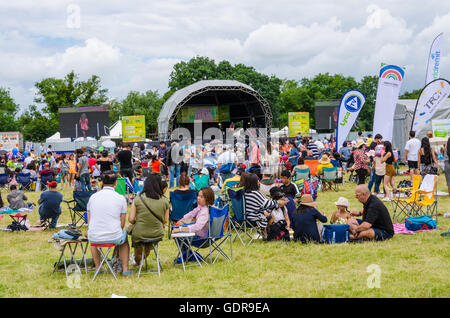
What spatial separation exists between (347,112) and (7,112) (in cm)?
4941

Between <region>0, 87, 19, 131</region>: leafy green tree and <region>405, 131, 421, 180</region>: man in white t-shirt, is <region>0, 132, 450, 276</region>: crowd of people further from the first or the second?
<region>0, 87, 19, 131</region>: leafy green tree

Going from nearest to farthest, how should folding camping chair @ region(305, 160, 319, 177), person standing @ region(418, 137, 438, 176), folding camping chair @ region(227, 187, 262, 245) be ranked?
1. folding camping chair @ region(227, 187, 262, 245)
2. person standing @ region(418, 137, 438, 176)
3. folding camping chair @ region(305, 160, 319, 177)

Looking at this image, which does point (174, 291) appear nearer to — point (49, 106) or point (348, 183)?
point (348, 183)

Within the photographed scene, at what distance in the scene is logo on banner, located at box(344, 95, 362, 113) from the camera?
15273 mm

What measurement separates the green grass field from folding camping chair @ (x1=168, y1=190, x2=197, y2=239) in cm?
48

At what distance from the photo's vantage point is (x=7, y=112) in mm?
55156

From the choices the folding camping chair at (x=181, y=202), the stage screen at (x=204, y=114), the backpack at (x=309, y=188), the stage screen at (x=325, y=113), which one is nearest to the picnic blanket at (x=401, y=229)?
the backpack at (x=309, y=188)

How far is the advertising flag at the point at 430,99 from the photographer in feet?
43.9

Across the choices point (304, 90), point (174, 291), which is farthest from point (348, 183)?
point (304, 90)

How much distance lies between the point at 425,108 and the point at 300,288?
1065 cm

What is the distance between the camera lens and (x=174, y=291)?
4562mm

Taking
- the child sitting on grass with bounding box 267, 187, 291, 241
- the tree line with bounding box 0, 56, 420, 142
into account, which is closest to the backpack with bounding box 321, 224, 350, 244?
the child sitting on grass with bounding box 267, 187, 291, 241
